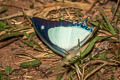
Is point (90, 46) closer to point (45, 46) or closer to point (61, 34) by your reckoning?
point (61, 34)

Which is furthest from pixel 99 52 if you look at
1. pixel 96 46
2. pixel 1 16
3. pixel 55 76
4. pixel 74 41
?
pixel 1 16

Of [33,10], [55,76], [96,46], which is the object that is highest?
[33,10]

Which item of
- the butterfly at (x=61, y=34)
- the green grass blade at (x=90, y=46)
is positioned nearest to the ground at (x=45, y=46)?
the green grass blade at (x=90, y=46)

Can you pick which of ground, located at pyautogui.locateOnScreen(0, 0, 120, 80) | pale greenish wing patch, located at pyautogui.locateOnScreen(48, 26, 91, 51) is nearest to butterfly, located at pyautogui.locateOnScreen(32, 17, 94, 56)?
pale greenish wing patch, located at pyautogui.locateOnScreen(48, 26, 91, 51)

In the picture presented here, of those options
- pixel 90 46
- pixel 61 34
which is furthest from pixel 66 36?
pixel 90 46

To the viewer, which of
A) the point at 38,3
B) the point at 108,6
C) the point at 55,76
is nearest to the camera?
the point at 55,76

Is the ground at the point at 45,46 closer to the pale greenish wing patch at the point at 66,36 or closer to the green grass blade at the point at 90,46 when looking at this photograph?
the green grass blade at the point at 90,46

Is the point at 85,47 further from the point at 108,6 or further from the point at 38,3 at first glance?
the point at 38,3

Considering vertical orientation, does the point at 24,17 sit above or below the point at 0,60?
above

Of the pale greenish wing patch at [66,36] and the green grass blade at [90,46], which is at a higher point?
the pale greenish wing patch at [66,36]
